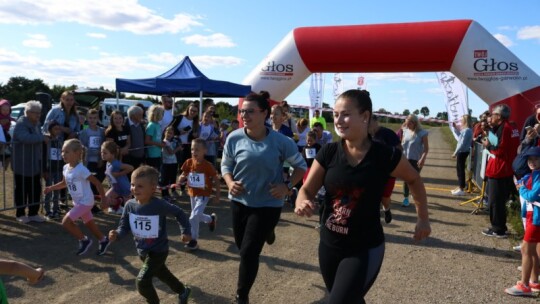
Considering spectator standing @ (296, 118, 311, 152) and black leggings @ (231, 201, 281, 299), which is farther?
spectator standing @ (296, 118, 311, 152)

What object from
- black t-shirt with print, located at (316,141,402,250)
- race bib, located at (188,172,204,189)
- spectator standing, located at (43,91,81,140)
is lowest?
race bib, located at (188,172,204,189)

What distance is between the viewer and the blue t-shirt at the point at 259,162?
12.2ft

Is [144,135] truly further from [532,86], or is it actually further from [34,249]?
[532,86]

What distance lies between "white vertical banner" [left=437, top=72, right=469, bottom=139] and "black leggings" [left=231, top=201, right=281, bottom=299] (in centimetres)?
1222

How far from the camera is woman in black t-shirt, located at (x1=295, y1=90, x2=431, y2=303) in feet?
8.61

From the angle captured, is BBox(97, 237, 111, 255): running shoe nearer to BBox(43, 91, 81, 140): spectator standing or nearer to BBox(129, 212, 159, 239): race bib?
BBox(129, 212, 159, 239): race bib

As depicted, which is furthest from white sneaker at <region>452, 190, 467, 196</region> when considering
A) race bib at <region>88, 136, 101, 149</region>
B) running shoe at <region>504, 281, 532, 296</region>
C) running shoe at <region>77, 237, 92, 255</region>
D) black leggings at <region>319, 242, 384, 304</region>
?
black leggings at <region>319, 242, 384, 304</region>

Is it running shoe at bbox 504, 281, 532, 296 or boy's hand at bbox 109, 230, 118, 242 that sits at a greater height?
boy's hand at bbox 109, 230, 118, 242

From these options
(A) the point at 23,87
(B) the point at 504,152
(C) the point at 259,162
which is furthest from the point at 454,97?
(A) the point at 23,87

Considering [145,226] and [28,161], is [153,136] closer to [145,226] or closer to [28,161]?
[28,161]

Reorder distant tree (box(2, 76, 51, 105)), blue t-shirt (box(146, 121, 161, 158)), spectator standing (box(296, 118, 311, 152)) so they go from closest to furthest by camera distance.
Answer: blue t-shirt (box(146, 121, 161, 158)) < spectator standing (box(296, 118, 311, 152)) < distant tree (box(2, 76, 51, 105))

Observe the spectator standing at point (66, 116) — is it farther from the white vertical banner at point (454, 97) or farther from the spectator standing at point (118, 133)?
the white vertical banner at point (454, 97)

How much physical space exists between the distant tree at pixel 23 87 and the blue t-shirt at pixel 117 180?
3712cm

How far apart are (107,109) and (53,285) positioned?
17.7 meters
